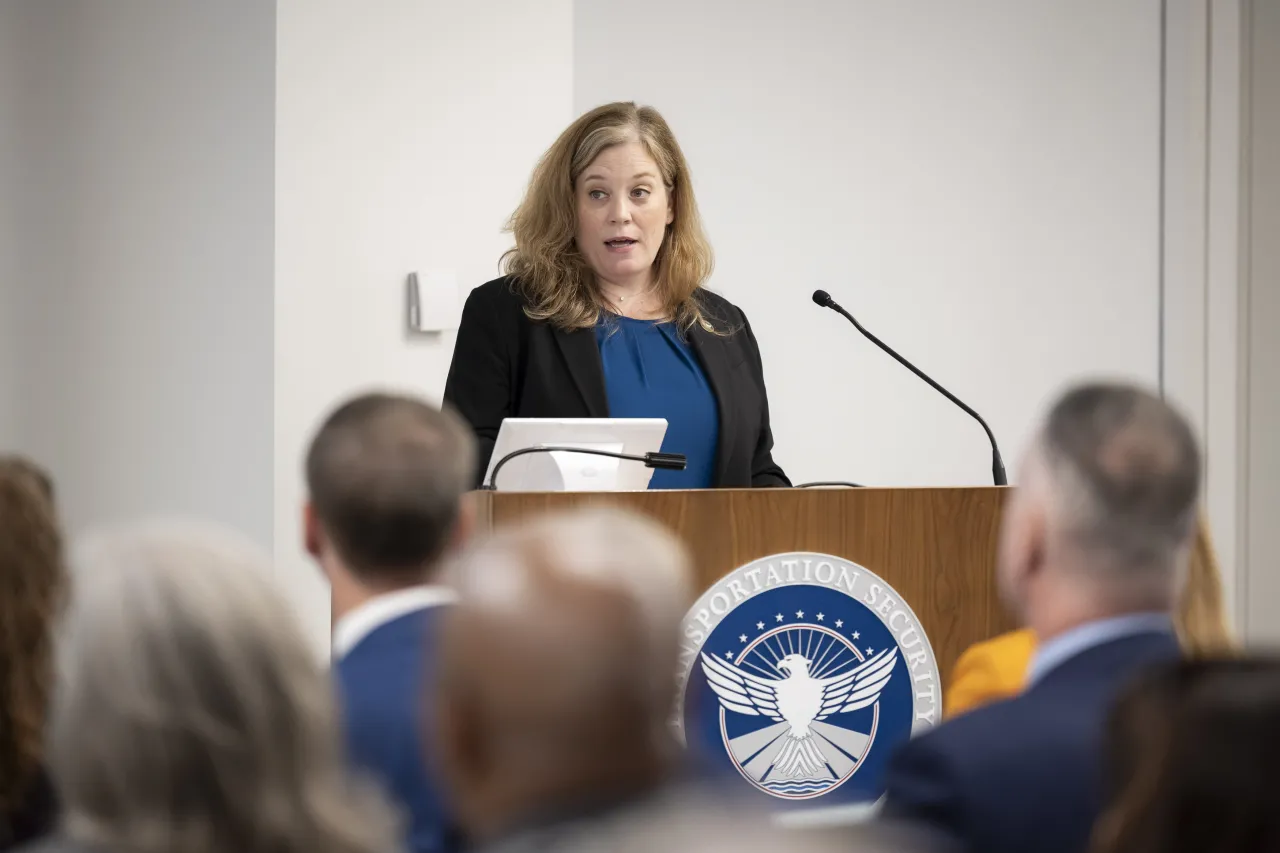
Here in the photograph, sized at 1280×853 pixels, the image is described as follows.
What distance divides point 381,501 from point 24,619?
414 millimetres

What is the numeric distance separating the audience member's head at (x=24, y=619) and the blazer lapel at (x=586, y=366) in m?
1.94

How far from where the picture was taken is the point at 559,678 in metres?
1.00

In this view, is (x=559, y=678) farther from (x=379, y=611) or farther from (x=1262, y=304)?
(x=1262, y=304)

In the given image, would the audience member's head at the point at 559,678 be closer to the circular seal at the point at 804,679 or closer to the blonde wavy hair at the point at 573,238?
the circular seal at the point at 804,679

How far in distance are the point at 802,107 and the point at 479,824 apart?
4719mm

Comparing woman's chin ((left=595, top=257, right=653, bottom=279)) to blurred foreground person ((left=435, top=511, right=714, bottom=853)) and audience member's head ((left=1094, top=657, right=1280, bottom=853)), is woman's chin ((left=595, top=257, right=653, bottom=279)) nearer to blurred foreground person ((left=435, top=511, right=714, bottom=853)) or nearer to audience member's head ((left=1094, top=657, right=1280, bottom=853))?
blurred foreground person ((left=435, top=511, right=714, bottom=853))

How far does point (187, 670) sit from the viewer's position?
107 cm

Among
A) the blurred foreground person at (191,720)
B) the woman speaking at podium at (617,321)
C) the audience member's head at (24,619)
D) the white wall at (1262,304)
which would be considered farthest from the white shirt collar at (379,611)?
the white wall at (1262,304)

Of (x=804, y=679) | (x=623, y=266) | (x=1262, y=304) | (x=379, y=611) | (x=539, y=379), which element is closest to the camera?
(x=379, y=611)

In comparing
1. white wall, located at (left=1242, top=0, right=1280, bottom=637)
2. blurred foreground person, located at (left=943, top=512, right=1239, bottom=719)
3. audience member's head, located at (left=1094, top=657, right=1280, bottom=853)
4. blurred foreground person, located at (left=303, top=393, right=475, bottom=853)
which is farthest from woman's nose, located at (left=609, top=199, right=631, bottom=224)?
white wall, located at (left=1242, top=0, right=1280, bottom=637)

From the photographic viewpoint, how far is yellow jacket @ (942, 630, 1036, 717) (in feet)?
6.05

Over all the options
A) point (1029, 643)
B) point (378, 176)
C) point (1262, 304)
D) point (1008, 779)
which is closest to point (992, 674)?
point (1029, 643)

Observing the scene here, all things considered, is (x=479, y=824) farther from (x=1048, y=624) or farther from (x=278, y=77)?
(x=278, y=77)

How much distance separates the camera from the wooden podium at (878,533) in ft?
8.36
